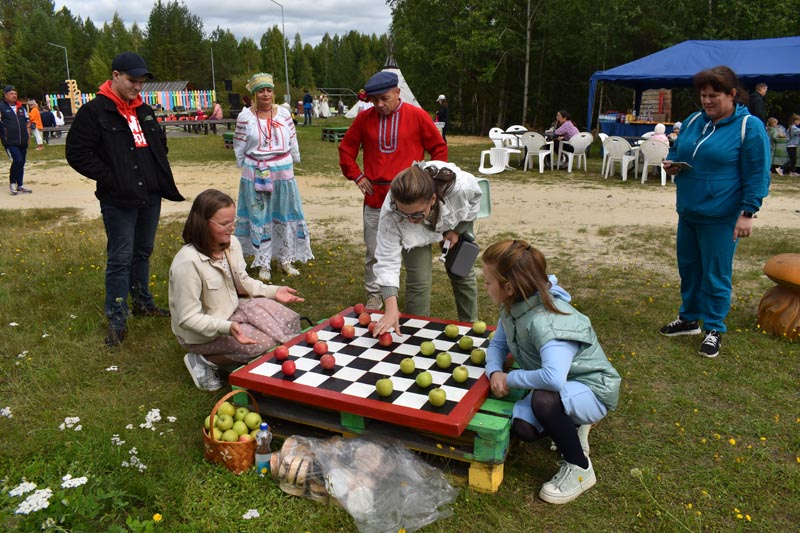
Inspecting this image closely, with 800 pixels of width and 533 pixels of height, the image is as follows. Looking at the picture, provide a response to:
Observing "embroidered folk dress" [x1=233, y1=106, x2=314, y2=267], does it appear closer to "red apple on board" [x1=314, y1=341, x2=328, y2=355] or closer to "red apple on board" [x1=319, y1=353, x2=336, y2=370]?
"red apple on board" [x1=314, y1=341, x2=328, y2=355]

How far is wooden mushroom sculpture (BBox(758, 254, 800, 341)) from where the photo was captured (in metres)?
4.49

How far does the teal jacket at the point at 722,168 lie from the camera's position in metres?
3.94

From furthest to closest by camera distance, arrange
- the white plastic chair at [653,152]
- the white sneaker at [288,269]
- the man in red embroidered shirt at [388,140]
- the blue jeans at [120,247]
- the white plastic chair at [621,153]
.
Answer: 1. the white plastic chair at [621,153]
2. the white plastic chair at [653,152]
3. the white sneaker at [288,269]
4. the man in red embroidered shirt at [388,140]
5. the blue jeans at [120,247]

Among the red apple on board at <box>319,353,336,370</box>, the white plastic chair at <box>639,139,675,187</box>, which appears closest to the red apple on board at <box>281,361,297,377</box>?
the red apple on board at <box>319,353,336,370</box>

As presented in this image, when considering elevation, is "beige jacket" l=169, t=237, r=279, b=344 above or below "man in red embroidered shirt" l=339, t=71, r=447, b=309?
below

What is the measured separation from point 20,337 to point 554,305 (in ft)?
13.5

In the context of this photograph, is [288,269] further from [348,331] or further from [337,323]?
[348,331]

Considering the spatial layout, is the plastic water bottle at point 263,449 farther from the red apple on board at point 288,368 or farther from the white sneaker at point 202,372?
the white sneaker at point 202,372

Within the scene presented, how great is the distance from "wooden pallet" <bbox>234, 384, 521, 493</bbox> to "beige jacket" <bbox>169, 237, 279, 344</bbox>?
530 millimetres

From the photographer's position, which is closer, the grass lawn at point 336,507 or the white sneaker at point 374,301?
the grass lawn at point 336,507

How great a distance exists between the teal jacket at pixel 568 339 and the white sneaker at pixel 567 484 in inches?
13.5

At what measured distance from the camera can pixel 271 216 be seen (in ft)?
20.2

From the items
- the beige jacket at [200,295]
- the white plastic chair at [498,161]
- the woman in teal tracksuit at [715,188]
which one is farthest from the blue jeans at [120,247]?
the white plastic chair at [498,161]

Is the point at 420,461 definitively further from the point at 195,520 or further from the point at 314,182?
the point at 314,182
